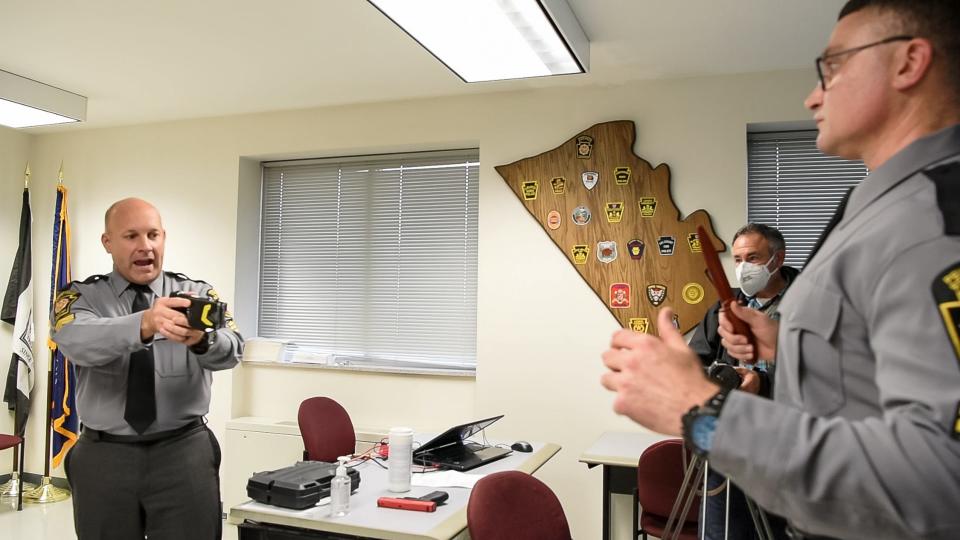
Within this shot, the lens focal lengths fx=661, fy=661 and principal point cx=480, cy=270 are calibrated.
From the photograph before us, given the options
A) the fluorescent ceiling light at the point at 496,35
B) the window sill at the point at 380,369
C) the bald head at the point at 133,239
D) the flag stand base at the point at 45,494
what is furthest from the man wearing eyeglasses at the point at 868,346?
the flag stand base at the point at 45,494

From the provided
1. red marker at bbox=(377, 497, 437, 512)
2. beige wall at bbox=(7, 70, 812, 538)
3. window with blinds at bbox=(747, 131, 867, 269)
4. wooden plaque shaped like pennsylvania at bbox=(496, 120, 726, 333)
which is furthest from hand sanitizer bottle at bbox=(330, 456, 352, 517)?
window with blinds at bbox=(747, 131, 867, 269)

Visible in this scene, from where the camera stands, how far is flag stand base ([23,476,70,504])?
5.16 meters

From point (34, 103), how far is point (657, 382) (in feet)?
16.4

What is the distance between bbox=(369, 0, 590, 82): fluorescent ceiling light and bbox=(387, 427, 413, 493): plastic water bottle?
1.76 meters

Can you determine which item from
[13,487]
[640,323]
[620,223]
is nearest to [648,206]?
[620,223]

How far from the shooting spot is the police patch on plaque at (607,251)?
4.24m

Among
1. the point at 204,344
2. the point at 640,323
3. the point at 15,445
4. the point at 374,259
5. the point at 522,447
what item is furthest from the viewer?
the point at 374,259

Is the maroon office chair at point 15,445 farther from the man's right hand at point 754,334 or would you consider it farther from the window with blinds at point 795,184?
the window with blinds at point 795,184

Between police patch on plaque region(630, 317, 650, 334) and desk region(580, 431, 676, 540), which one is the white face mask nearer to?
desk region(580, 431, 676, 540)

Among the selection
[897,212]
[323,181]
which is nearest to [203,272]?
[323,181]

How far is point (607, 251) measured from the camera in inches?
168

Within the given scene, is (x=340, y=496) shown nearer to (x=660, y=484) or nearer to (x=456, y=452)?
(x=456, y=452)

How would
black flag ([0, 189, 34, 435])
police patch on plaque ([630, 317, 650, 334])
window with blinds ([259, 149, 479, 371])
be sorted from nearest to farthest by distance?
1. police patch on plaque ([630, 317, 650, 334])
2. window with blinds ([259, 149, 479, 371])
3. black flag ([0, 189, 34, 435])

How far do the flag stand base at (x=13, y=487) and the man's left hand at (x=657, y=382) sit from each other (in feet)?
19.0
